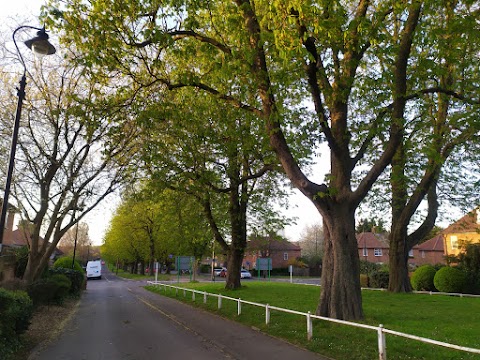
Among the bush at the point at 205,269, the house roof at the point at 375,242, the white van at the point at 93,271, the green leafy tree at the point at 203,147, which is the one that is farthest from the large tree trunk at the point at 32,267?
the bush at the point at 205,269

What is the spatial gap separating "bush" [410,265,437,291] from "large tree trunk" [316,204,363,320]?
15807 millimetres

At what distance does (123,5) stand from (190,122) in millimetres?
4861

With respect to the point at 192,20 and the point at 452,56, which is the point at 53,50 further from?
the point at 452,56

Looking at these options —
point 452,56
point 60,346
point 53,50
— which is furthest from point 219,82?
point 60,346

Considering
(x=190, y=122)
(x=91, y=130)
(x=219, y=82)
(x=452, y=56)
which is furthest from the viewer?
(x=190, y=122)

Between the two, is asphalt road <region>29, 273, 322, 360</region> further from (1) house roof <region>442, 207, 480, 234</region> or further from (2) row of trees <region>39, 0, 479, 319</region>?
(1) house roof <region>442, 207, 480, 234</region>

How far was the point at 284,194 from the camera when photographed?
24578 millimetres

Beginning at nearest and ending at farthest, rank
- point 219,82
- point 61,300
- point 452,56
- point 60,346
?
point 60,346, point 452,56, point 219,82, point 61,300

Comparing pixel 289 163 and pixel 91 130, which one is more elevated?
pixel 91 130

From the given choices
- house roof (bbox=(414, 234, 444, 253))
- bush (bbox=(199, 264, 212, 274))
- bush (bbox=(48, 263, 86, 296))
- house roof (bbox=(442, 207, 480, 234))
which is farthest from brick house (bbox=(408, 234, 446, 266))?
bush (bbox=(48, 263, 86, 296))

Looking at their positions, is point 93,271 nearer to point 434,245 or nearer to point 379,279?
point 379,279

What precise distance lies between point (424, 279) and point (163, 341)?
761 inches

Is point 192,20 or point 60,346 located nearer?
point 60,346

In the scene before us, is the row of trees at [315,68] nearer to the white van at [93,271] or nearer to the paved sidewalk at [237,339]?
the paved sidewalk at [237,339]
